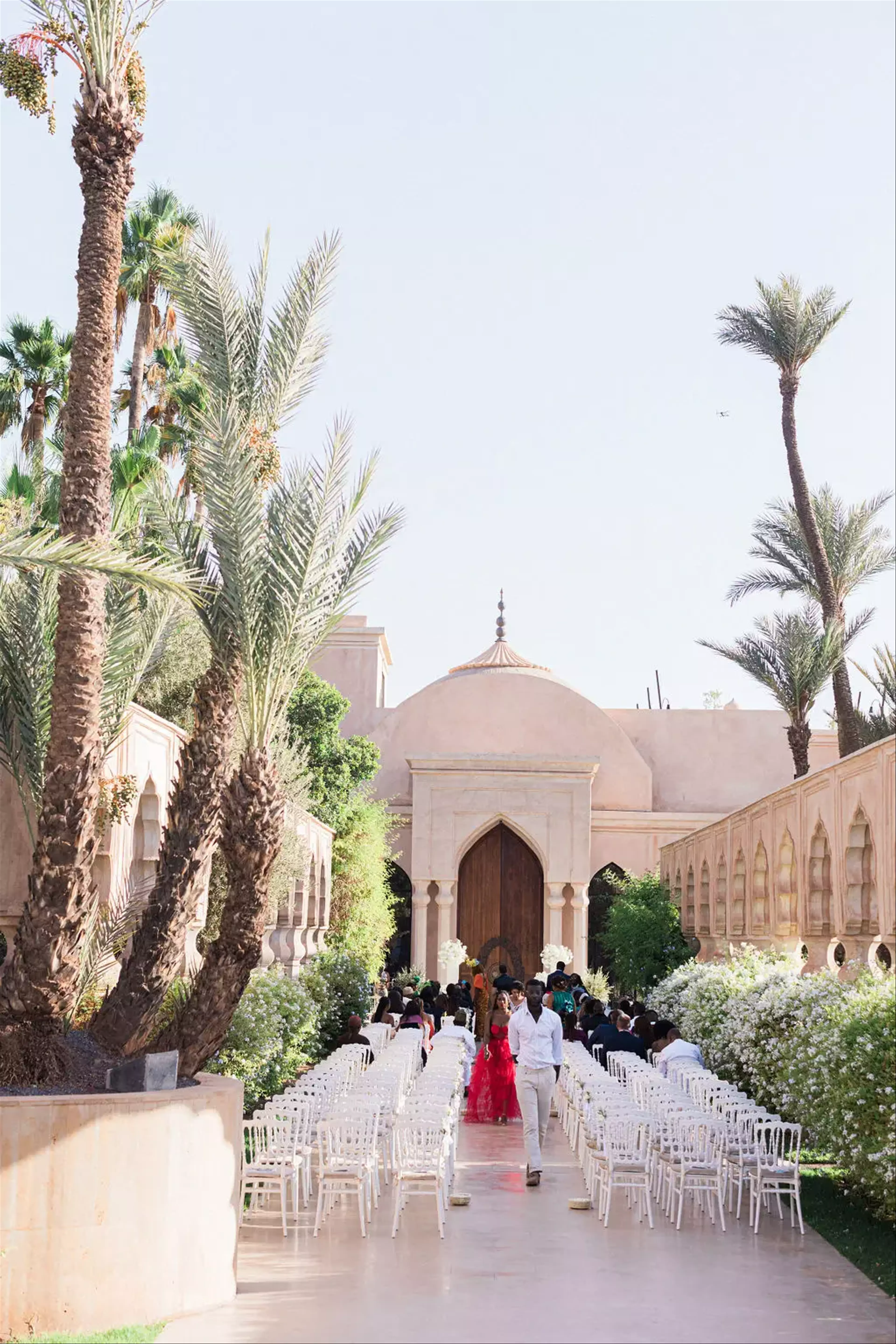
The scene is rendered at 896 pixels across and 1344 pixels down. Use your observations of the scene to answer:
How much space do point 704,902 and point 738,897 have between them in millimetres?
3432

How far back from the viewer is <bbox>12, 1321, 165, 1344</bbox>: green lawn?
6.82 metres

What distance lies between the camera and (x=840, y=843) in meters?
14.3

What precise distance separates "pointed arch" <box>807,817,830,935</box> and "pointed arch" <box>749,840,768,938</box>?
11.2ft

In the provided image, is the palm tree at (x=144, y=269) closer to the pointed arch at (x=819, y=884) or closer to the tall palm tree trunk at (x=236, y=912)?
the pointed arch at (x=819, y=884)

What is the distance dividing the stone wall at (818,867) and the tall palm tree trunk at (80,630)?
711cm

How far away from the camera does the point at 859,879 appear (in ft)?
46.3

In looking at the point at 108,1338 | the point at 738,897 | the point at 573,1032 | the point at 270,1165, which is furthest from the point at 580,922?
the point at 108,1338

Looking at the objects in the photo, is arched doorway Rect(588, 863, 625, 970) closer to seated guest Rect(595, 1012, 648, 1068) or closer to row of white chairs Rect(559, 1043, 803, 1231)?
seated guest Rect(595, 1012, 648, 1068)

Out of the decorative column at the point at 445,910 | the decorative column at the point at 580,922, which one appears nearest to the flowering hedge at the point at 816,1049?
the decorative column at the point at 580,922

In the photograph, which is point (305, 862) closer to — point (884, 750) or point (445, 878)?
point (884, 750)

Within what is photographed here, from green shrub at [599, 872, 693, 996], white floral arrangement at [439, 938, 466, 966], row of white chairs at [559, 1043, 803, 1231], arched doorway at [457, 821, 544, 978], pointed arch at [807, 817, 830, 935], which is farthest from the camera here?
arched doorway at [457, 821, 544, 978]

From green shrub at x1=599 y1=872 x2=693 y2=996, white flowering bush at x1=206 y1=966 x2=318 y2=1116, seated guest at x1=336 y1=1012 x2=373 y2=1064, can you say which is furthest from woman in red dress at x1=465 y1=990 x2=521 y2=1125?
green shrub at x1=599 y1=872 x2=693 y2=996

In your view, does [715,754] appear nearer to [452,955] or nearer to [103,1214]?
[452,955]

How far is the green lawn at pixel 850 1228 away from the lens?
336 inches
